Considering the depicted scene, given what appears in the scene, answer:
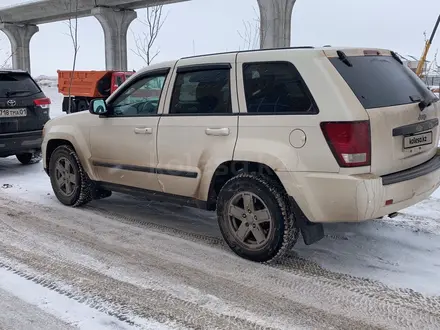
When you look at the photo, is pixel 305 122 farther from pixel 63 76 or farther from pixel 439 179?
pixel 63 76

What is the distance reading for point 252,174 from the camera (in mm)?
3955

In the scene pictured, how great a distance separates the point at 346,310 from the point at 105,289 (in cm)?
179

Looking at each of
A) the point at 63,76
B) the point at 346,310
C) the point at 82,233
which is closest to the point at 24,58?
the point at 63,76

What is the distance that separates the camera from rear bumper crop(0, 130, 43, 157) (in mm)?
7359

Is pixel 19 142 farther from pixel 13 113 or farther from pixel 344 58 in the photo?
pixel 344 58

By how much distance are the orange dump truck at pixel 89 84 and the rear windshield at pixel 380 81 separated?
17.3 metres

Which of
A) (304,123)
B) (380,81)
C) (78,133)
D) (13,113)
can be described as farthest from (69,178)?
(380,81)

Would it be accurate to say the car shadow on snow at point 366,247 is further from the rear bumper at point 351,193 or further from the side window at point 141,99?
the side window at point 141,99

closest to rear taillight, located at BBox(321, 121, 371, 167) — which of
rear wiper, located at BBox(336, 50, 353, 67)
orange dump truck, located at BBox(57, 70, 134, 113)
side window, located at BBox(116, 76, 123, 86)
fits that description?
rear wiper, located at BBox(336, 50, 353, 67)

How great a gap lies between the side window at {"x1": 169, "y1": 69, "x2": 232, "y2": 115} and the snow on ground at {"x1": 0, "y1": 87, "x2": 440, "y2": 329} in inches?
51.9

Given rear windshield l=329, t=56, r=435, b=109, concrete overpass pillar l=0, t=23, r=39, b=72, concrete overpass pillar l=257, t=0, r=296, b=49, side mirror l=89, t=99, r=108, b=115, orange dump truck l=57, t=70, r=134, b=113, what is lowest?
side mirror l=89, t=99, r=108, b=115

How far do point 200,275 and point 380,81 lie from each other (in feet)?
7.25

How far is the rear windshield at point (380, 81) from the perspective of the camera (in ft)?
11.8

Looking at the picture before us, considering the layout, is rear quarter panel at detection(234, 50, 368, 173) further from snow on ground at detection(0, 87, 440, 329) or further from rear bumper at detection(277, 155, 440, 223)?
snow on ground at detection(0, 87, 440, 329)
